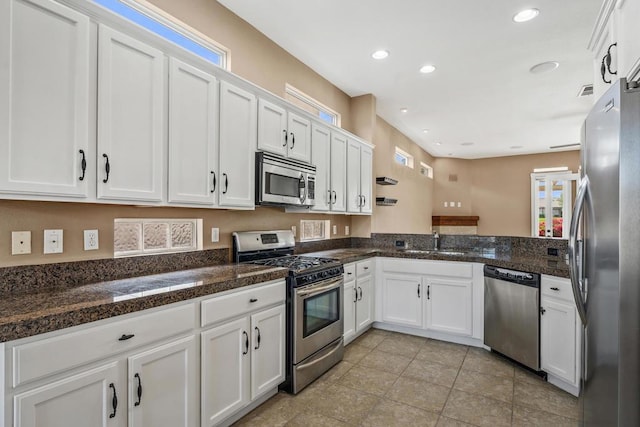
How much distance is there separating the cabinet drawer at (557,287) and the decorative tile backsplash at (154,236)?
2.86m

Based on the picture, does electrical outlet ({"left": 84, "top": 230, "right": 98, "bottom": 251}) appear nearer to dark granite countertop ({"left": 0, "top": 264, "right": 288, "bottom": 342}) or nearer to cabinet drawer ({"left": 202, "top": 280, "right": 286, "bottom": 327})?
dark granite countertop ({"left": 0, "top": 264, "right": 288, "bottom": 342})

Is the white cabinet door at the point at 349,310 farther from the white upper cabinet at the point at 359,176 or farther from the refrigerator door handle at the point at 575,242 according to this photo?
the refrigerator door handle at the point at 575,242

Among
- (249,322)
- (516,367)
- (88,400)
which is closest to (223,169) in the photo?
(249,322)

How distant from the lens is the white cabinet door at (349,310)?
3.43 meters

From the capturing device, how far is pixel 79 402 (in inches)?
53.3

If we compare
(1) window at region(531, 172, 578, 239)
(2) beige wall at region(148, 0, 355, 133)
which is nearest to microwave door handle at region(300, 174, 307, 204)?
(2) beige wall at region(148, 0, 355, 133)

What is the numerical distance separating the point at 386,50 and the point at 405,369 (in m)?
3.12

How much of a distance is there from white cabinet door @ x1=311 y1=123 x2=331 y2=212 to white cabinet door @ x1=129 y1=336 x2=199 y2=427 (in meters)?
2.04

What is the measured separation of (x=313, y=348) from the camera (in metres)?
2.71

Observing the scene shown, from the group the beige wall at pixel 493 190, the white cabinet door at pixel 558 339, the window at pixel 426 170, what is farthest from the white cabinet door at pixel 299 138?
the beige wall at pixel 493 190

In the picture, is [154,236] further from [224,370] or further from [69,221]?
[224,370]

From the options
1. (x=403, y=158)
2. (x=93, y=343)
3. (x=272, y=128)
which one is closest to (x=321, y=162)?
(x=272, y=128)

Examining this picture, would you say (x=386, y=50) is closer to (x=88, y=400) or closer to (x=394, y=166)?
(x=394, y=166)

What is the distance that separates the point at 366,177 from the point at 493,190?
6420 mm
